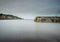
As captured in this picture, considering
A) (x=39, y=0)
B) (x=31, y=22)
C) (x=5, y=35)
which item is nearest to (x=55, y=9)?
(x=39, y=0)

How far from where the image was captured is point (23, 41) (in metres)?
1.73

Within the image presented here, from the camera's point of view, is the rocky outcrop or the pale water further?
the rocky outcrop

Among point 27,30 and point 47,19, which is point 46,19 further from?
point 27,30

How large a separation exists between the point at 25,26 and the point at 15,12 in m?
0.36

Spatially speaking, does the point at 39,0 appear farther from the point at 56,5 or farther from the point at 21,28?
the point at 21,28

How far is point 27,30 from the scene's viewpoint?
2.14 m

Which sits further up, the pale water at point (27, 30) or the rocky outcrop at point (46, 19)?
the rocky outcrop at point (46, 19)

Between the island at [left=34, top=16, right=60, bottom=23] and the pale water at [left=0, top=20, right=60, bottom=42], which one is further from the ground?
the island at [left=34, top=16, right=60, bottom=23]

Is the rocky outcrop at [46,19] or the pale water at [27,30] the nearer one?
the pale water at [27,30]

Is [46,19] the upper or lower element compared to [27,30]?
upper

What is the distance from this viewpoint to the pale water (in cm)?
189

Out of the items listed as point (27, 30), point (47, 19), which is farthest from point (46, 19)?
point (27, 30)

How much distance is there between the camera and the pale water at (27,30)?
6.19 feet

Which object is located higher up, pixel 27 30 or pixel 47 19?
pixel 47 19
